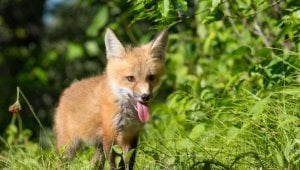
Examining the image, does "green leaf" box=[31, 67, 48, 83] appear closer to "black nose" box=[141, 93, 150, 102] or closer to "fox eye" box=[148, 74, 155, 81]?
"fox eye" box=[148, 74, 155, 81]

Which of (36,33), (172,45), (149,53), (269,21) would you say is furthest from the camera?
(36,33)

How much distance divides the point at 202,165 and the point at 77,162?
109 cm

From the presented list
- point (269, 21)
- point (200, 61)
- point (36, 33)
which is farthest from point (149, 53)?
point (36, 33)

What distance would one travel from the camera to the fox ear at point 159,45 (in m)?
5.90

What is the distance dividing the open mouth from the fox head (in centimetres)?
3

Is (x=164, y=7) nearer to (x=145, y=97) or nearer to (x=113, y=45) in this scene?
(x=145, y=97)

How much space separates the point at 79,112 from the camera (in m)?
6.06

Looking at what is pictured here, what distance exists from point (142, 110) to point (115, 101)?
0.27 m

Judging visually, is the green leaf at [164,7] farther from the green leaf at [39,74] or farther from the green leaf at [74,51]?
the green leaf at [39,74]

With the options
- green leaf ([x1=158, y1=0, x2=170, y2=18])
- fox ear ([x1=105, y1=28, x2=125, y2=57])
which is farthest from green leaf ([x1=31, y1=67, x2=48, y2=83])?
green leaf ([x1=158, y1=0, x2=170, y2=18])

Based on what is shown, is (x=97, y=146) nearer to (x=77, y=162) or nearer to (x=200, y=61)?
(x=77, y=162)

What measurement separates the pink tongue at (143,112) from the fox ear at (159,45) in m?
0.57

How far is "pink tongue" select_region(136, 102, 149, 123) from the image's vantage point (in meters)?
5.48

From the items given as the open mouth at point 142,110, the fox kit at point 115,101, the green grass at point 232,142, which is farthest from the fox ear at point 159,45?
the open mouth at point 142,110
